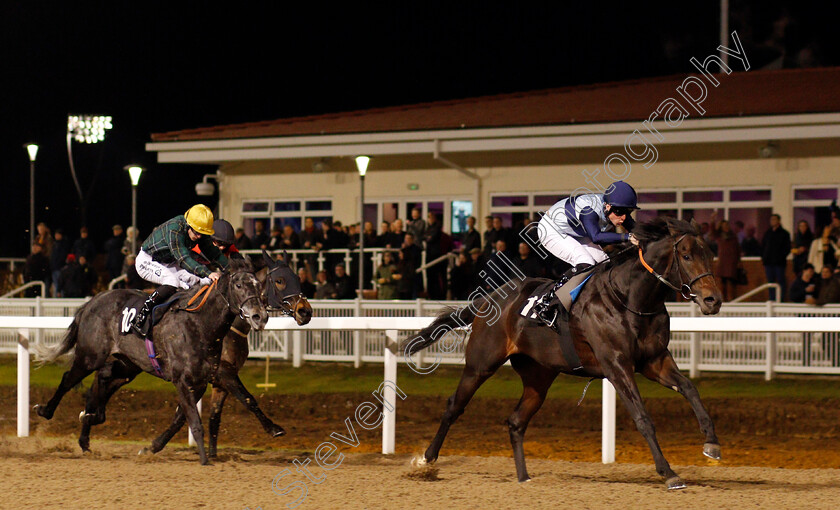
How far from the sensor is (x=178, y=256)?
24.4 ft

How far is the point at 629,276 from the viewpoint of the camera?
6051 millimetres

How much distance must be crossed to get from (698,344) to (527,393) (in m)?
5.90

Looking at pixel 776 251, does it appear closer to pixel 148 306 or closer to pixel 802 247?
pixel 802 247

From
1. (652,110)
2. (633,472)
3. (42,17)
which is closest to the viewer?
(633,472)

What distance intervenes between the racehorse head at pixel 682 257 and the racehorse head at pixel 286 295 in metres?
2.15

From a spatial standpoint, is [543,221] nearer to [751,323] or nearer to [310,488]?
[751,323]

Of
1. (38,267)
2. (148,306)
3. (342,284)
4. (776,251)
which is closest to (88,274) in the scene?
(38,267)

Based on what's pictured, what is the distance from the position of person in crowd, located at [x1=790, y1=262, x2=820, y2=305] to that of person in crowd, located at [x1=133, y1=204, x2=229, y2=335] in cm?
719

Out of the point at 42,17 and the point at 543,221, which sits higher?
the point at 42,17

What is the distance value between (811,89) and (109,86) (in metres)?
31.7

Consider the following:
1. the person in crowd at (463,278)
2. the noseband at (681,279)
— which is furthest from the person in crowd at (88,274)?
the noseband at (681,279)

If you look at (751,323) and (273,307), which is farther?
(751,323)

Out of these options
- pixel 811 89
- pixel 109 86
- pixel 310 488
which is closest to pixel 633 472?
pixel 310 488

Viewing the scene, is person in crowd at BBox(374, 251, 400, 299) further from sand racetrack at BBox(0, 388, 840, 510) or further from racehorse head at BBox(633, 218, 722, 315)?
racehorse head at BBox(633, 218, 722, 315)
